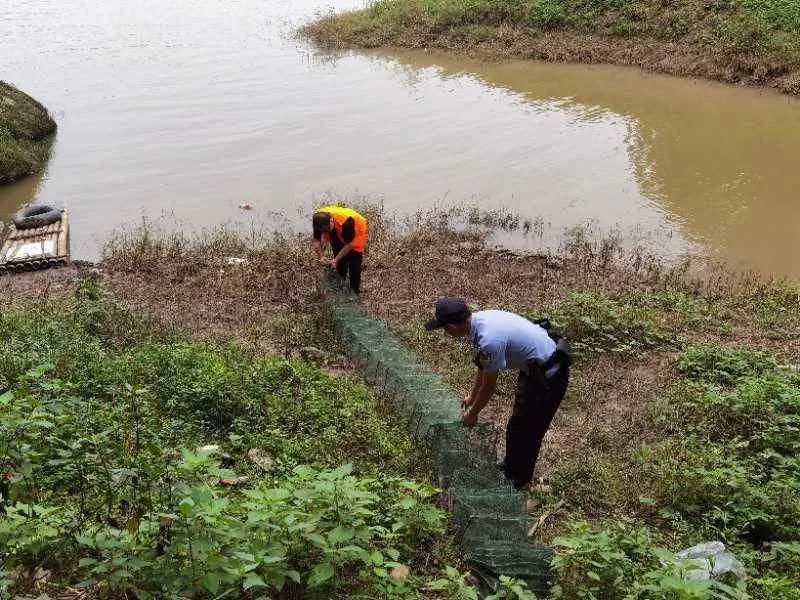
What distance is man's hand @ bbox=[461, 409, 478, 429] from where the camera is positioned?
16.0 ft

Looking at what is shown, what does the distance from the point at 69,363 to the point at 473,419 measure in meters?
3.33

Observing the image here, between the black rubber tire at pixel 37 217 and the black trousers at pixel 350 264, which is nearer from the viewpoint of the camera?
the black trousers at pixel 350 264

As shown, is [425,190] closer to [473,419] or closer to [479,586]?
[473,419]

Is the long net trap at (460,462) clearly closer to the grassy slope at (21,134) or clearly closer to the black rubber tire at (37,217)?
the black rubber tire at (37,217)

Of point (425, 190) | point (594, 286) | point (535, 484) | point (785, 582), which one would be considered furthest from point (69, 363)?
point (425, 190)

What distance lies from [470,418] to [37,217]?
8947 millimetres

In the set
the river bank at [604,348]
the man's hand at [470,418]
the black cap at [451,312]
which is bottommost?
the river bank at [604,348]

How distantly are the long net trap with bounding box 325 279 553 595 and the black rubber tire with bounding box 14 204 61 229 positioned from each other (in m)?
6.38

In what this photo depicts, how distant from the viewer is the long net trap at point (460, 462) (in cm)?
377

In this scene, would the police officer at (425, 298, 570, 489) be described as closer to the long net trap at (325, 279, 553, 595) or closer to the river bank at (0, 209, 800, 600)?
the long net trap at (325, 279, 553, 595)

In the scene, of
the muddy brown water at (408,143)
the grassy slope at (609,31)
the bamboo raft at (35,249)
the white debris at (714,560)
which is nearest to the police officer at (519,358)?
the white debris at (714,560)

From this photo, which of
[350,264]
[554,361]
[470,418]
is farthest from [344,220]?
[554,361]

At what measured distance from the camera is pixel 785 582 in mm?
3670

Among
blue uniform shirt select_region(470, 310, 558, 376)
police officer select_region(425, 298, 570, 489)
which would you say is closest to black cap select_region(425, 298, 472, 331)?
police officer select_region(425, 298, 570, 489)
